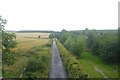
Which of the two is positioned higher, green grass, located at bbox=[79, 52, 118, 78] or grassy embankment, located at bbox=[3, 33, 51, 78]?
grassy embankment, located at bbox=[3, 33, 51, 78]

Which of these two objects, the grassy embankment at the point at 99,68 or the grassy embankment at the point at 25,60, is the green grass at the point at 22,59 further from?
the grassy embankment at the point at 99,68

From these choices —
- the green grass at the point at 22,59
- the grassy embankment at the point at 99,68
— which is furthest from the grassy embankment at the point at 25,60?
the grassy embankment at the point at 99,68

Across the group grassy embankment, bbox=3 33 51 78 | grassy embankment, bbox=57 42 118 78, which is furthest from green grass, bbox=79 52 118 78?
grassy embankment, bbox=3 33 51 78

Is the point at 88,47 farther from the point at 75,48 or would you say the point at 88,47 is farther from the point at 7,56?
the point at 7,56

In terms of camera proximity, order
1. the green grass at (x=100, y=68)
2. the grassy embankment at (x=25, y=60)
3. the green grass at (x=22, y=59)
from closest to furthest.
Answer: the grassy embankment at (x=25, y=60) < the green grass at (x=22, y=59) < the green grass at (x=100, y=68)

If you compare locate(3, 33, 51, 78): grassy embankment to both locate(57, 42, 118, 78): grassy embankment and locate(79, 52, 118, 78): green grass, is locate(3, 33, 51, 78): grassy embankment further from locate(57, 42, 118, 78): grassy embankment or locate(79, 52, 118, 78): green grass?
locate(79, 52, 118, 78): green grass

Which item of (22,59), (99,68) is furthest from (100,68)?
(22,59)

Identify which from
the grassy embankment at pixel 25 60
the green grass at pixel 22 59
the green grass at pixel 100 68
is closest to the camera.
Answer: the grassy embankment at pixel 25 60

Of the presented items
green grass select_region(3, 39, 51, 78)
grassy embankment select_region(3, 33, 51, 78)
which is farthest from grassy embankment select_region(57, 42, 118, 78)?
green grass select_region(3, 39, 51, 78)

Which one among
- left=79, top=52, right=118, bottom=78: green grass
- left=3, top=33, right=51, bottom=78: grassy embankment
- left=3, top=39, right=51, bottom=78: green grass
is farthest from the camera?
left=79, top=52, right=118, bottom=78: green grass

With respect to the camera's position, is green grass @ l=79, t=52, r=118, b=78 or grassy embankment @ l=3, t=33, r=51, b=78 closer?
grassy embankment @ l=3, t=33, r=51, b=78

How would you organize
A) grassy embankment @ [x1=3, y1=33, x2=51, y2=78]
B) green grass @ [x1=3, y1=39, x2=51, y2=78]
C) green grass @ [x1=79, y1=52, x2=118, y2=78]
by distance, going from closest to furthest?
grassy embankment @ [x1=3, y1=33, x2=51, y2=78] → green grass @ [x1=3, y1=39, x2=51, y2=78] → green grass @ [x1=79, y1=52, x2=118, y2=78]
